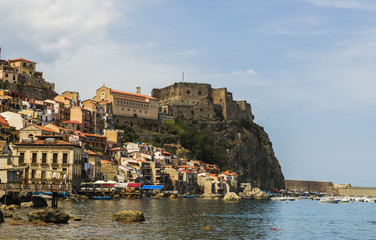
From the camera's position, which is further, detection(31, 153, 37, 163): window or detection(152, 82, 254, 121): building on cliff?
detection(152, 82, 254, 121): building on cliff

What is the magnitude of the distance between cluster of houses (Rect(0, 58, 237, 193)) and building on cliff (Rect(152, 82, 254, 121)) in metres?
16.3

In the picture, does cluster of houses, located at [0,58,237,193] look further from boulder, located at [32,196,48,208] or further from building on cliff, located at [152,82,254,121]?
building on cliff, located at [152,82,254,121]

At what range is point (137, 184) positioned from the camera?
314ft

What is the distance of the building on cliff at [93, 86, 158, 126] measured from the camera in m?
139

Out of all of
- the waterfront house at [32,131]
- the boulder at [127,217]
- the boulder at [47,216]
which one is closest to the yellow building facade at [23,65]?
the waterfront house at [32,131]

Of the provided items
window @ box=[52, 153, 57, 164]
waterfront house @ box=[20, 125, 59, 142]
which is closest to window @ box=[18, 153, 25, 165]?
window @ box=[52, 153, 57, 164]

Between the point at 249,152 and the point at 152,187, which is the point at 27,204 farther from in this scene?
the point at 249,152

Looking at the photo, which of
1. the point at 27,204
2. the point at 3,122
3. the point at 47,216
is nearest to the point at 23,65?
the point at 3,122

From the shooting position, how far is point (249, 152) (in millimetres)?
170375

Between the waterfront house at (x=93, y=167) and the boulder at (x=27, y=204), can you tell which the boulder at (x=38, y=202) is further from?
the waterfront house at (x=93, y=167)

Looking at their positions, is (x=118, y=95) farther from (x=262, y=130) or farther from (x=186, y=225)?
(x=186, y=225)

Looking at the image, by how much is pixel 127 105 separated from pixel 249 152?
51.2 m

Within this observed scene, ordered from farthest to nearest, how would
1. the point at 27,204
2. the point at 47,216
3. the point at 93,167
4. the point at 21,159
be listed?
the point at 93,167 < the point at 21,159 < the point at 27,204 < the point at 47,216

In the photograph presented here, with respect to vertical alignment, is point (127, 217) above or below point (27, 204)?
below
